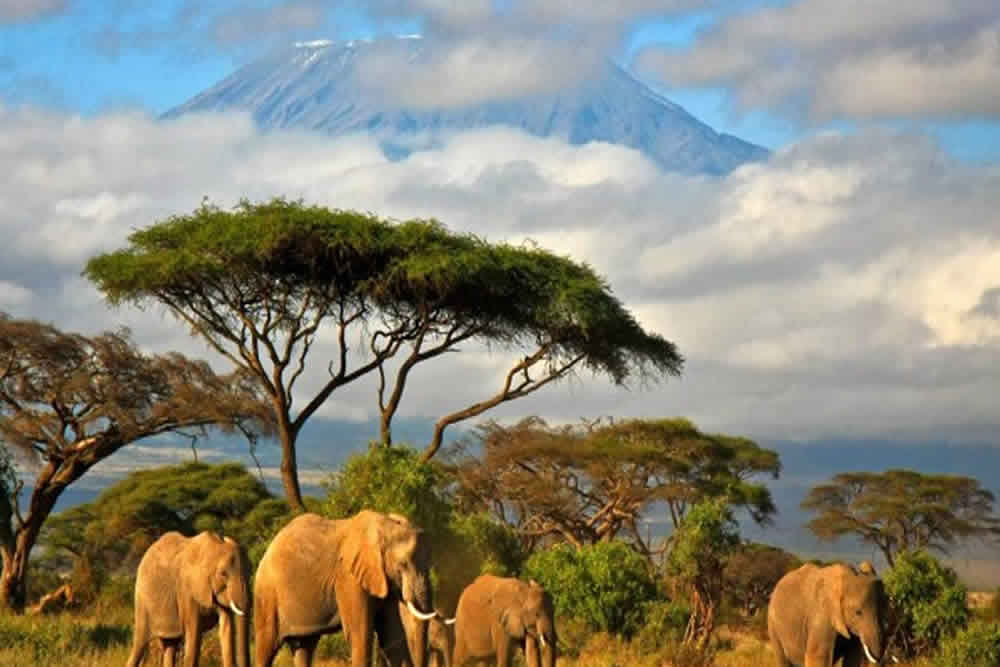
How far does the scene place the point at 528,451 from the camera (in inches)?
1769

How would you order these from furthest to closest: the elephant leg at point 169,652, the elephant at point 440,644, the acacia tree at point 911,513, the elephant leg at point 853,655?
1. the acacia tree at point 911,513
2. the elephant at point 440,644
3. the elephant leg at point 853,655
4. the elephant leg at point 169,652

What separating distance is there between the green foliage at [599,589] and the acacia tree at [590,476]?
43.8 feet

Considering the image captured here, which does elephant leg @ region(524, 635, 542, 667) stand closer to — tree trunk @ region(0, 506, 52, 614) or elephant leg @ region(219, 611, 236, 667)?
elephant leg @ region(219, 611, 236, 667)

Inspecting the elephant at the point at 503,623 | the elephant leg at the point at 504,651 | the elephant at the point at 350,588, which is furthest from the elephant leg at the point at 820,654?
the elephant at the point at 350,588

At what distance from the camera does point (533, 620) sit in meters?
20.7

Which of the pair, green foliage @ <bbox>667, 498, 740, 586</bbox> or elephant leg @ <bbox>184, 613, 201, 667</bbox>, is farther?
green foliage @ <bbox>667, 498, 740, 586</bbox>

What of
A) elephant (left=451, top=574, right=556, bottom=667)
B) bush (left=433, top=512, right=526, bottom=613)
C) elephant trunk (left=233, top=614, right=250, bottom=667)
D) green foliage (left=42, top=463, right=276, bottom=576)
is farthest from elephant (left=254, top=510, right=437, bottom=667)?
green foliage (left=42, top=463, right=276, bottom=576)

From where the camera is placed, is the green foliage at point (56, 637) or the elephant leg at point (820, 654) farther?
the green foliage at point (56, 637)

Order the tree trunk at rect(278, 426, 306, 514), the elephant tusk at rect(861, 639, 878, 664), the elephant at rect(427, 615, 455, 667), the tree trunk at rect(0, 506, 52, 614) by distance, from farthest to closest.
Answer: the tree trunk at rect(278, 426, 306, 514)
the tree trunk at rect(0, 506, 52, 614)
the elephant at rect(427, 615, 455, 667)
the elephant tusk at rect(861, 639, 878, 664)

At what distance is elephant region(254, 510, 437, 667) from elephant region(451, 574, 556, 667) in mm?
4463

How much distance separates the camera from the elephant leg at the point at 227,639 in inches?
647

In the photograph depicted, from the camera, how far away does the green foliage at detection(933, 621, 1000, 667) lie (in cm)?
2302

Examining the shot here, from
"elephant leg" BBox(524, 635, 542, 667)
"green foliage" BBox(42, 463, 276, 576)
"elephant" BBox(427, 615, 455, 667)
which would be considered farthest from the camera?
"green foliage" BBox(42, 463, 276, 576)

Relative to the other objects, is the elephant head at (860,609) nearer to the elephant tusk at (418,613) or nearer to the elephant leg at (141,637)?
the elephant tusk at (418,613)
